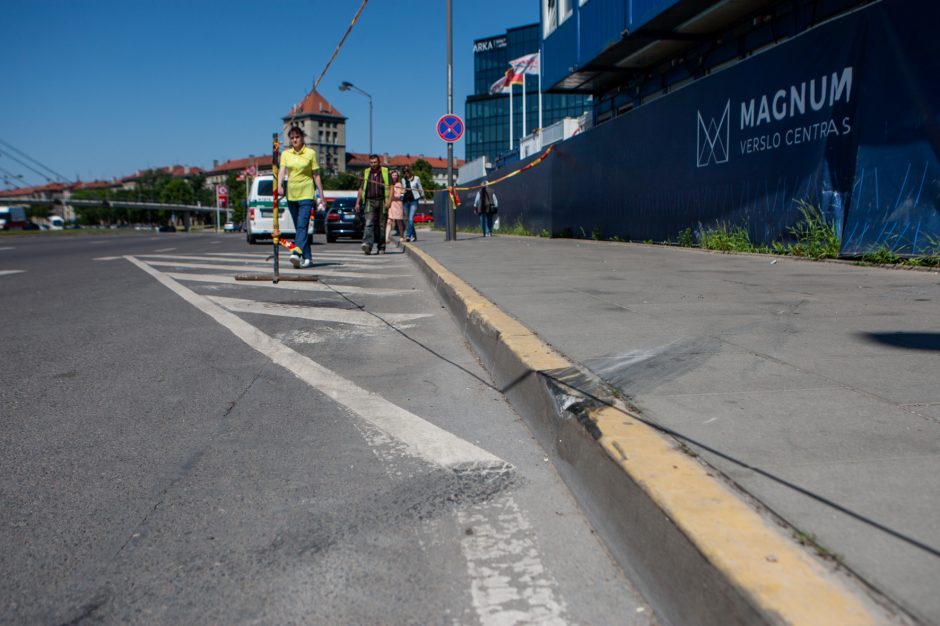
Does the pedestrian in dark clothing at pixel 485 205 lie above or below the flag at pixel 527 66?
below

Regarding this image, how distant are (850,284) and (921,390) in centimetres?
371

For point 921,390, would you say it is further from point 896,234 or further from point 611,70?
point 611,70

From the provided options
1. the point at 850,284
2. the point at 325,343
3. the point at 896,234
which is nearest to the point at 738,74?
the point at 896,234

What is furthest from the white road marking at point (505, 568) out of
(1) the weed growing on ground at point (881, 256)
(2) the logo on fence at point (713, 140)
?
(2) the logo on fence at point (713, 140)

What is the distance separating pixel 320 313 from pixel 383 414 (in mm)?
3338

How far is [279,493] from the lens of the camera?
2594 millimetres

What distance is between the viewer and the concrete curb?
1.43 meters

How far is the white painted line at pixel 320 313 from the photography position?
6.34 meters

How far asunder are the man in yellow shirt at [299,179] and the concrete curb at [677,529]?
769 cm

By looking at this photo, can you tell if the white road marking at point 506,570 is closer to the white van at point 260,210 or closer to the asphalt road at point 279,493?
the asphalt road at point 279,493

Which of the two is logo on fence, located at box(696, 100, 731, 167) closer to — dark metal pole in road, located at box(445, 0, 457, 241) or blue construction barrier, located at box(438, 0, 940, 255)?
blue construction barrier, located at box(438, 0, 940, 255)

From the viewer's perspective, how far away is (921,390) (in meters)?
2.98

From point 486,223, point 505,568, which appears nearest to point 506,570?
point 505,568

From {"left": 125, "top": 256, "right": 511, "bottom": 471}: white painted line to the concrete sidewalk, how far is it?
2.18ft
